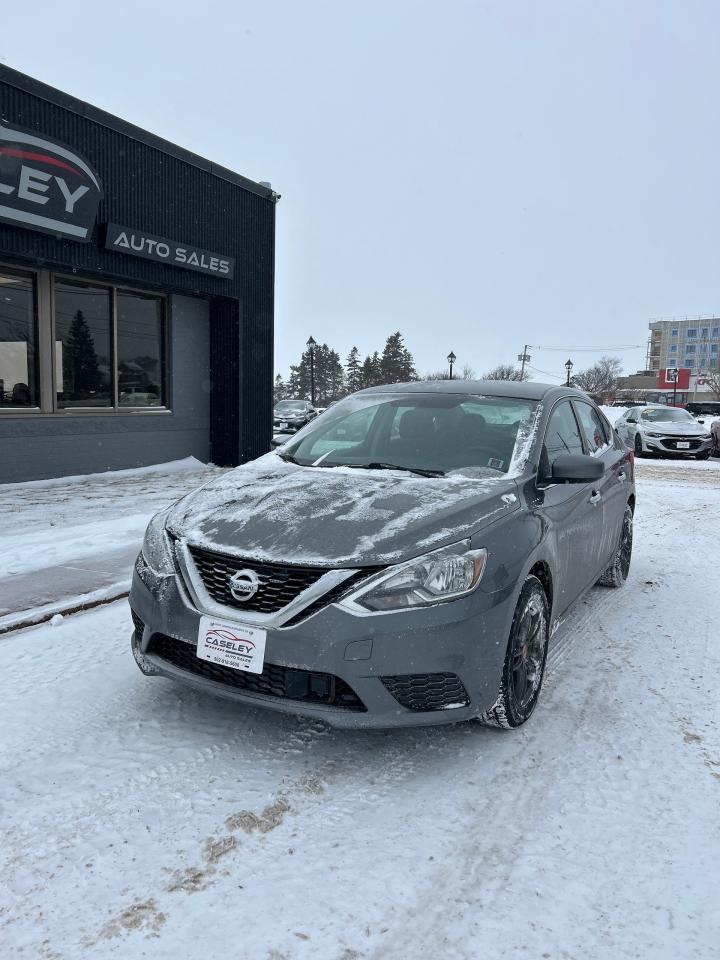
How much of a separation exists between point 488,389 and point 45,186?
27.6ft

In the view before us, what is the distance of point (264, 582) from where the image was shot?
264 cm

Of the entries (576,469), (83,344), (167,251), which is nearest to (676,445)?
(167,251)

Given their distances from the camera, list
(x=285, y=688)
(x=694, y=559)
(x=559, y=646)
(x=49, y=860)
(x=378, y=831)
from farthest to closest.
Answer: (x=694, y=559) < (x=559, y=646) < (x=285, y=688) < (x=378, y=831) < (x=49, y=860)

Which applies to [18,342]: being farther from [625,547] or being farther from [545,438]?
[545,438]

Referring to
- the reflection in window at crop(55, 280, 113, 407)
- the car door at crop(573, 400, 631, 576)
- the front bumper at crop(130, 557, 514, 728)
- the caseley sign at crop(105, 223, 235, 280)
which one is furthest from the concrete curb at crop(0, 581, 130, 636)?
the caseley sign at crop(105, 223, 235, 280)

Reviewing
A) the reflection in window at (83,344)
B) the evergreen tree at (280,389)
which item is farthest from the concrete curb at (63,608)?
the evergreen tree at (280,389)

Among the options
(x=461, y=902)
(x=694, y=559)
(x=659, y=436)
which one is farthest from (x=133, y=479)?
(x=659, y=436)

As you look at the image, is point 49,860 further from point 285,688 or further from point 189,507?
point 189,507

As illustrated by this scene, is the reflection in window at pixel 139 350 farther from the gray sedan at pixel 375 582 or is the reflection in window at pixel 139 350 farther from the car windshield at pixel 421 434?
the gray sedan at pixel 375 582

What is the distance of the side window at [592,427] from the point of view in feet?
15.3

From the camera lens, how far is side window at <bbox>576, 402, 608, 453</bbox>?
466 centimetres

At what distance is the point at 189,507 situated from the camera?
329 centimetres

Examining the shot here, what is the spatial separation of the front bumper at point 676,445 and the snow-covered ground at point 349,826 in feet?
52.0

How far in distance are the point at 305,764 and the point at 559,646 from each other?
6.51ft
